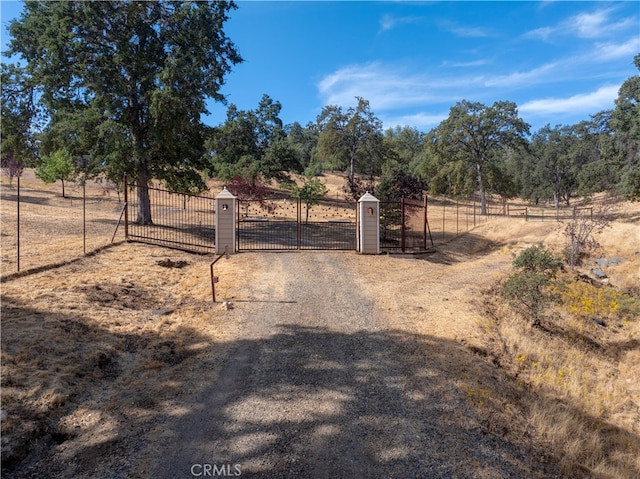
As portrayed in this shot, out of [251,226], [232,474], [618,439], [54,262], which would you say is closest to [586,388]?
[618,439]

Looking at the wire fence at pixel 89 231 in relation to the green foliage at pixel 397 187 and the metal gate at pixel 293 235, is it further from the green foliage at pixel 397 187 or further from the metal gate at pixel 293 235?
the green foliage at pixel 397 187

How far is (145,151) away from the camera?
18500mm

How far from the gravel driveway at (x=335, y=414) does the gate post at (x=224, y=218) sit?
712 centimetres

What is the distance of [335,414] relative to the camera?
510 centimetres

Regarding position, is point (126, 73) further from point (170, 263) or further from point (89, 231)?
point (170, 263)

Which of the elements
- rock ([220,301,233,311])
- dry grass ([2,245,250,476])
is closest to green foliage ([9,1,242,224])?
dry grass ([2,245,250,476])

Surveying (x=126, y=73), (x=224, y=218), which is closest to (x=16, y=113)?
(x=126, y=73)

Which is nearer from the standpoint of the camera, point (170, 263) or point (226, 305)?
point (226, 305)

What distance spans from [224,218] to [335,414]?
10.9 meters

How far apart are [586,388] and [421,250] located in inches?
397

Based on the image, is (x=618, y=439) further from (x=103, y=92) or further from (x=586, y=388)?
(x=103, y=92)

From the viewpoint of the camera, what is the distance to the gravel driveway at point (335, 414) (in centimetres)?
424

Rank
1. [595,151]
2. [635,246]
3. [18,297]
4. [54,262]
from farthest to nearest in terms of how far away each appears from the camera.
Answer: [595,151]
[635,246]
[54,262]
[18,297]

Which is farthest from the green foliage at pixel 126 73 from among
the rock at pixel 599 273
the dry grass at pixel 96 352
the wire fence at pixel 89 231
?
the rock at pixel 599 273
